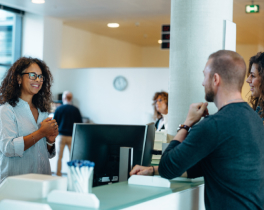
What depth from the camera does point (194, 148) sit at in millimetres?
1526

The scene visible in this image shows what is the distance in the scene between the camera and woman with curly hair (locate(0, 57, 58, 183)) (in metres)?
2.37

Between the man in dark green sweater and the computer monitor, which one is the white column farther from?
the man in dark green sweater

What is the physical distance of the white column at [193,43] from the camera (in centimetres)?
256

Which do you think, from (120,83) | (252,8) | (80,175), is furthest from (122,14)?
(80,175)

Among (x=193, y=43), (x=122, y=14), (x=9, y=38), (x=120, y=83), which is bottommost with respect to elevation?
(x=193, y=43)

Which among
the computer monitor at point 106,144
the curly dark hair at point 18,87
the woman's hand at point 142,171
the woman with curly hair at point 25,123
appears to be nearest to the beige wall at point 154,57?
the curly dark hair at point 18,87

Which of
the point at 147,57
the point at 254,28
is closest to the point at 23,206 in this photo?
the point at 254,28

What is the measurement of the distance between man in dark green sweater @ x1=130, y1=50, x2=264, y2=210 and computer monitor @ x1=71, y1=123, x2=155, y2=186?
624 mm

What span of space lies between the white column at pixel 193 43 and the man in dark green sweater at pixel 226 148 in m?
0.90

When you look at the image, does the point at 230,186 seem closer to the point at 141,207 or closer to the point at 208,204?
the point at 208,204

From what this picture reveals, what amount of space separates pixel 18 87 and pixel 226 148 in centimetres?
159

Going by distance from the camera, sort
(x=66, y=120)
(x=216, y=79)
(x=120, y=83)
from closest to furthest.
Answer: (x=216, y=79)
(x=66, y=120)
(x=120, y=83)

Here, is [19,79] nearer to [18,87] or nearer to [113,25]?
[18,87]

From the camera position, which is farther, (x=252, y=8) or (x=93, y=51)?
(x=93, y=51)
